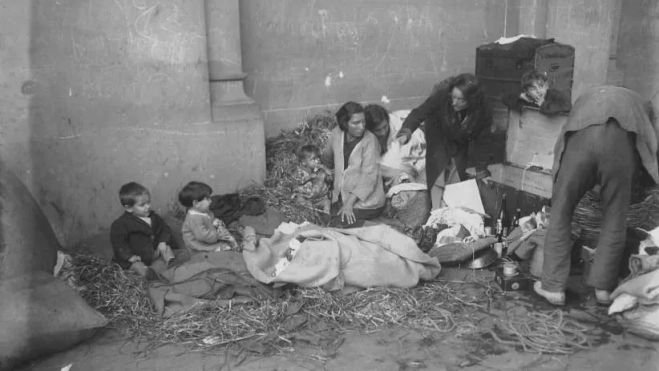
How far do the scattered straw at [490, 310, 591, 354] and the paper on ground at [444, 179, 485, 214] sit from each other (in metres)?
1.80

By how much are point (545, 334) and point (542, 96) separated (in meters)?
2.34

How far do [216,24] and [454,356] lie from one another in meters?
3.95

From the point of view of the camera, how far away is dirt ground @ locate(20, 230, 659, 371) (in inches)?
155

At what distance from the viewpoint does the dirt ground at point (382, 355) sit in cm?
395

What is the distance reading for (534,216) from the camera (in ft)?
18.3

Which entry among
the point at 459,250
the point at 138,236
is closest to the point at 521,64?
the point at 459,250

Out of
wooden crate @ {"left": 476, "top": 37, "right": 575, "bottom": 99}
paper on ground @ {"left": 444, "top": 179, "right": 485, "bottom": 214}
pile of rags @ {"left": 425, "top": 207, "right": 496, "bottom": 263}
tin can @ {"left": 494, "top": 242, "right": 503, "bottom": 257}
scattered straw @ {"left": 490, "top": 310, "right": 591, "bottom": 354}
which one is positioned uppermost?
wooden crate @ {"left": 476, "top": 37, "right": 575, "bottom": 99}

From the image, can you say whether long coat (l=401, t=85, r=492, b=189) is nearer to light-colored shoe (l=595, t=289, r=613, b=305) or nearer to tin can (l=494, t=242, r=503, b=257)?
tin can (l=494, t=242, r=503, b=257)

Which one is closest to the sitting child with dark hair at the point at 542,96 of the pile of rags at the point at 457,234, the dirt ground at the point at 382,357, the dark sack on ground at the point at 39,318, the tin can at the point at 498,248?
the pile of rags at the point at 457,234

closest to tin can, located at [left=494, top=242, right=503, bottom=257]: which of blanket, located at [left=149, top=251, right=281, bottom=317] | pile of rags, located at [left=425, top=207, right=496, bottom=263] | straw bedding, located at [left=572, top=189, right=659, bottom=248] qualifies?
pile of rags, located at [left=425, top=207, right=496, bottom=263]

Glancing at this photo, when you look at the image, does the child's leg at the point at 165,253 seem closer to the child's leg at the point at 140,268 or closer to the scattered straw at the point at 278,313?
the child's leg at the point at 140,268

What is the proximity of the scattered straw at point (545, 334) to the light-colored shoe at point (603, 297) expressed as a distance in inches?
12.6

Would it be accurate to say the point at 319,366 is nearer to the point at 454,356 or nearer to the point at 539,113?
the point at 454,356

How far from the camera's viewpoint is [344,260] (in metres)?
4.86
